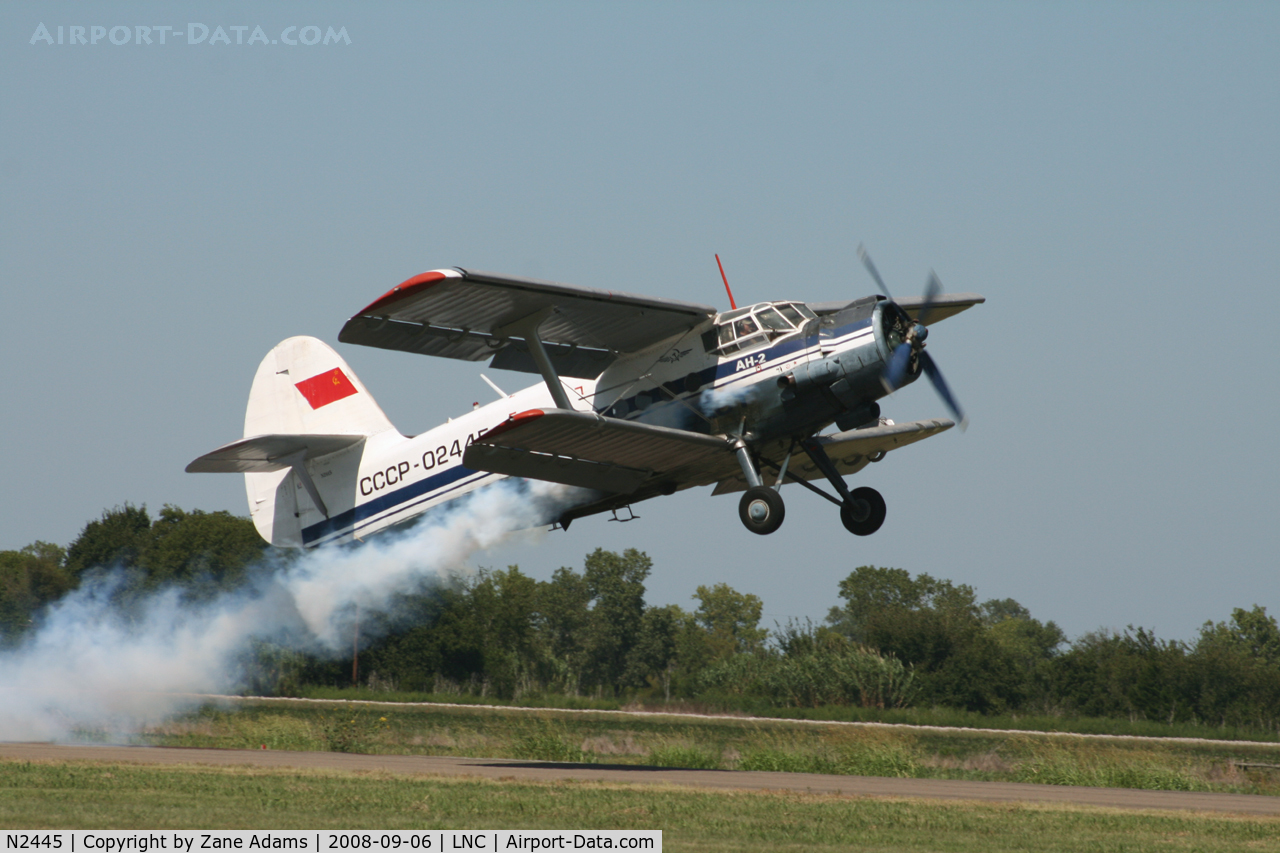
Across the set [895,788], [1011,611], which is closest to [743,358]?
[895,788]

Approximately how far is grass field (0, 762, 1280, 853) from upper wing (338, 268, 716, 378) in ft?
20.6

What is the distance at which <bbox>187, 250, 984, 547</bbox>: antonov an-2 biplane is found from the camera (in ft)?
59.3

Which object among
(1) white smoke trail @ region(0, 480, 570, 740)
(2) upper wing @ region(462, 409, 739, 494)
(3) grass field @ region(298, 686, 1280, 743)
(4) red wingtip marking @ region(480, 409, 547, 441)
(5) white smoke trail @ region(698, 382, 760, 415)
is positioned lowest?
(3) grass field @ region(298, 686, 1280, 743)

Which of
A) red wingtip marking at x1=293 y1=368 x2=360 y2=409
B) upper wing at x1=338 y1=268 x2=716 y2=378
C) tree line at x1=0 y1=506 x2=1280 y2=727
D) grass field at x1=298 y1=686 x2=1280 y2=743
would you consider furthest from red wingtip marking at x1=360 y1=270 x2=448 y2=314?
grass field at x1=298 y1=686 x2=1280 y2=743

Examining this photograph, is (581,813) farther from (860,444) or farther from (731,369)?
(860,444)

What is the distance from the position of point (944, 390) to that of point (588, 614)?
186ft

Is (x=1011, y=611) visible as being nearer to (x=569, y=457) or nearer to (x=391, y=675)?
(x=391, y=675)

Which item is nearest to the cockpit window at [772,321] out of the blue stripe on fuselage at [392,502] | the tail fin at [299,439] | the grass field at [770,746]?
the blue stripe on fuselage at [392,502]

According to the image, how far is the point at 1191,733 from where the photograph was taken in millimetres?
35188

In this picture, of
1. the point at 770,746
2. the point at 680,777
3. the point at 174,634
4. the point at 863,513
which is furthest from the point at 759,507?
the point at 174,634

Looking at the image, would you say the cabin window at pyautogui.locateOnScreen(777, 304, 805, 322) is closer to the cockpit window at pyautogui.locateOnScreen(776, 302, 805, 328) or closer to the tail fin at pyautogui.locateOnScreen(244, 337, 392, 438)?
the cockpit window at pyautogui.locateOnScreen(776, 302, 805, 328)

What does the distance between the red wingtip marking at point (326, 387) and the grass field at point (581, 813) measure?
9.03m

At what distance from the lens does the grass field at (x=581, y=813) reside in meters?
12.9

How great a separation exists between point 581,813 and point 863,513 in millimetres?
7474
